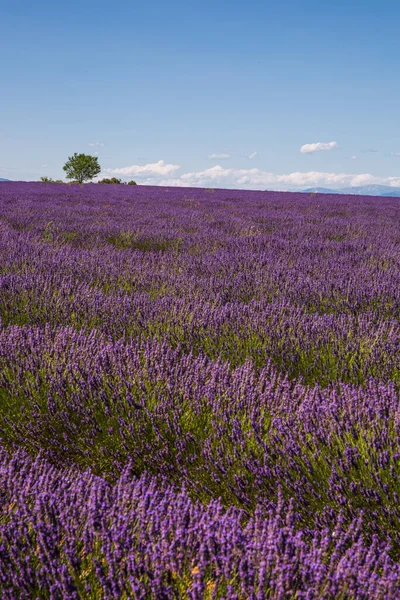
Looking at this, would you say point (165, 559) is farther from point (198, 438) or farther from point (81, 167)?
point (81, 167)

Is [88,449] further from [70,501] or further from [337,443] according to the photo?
[337,443]

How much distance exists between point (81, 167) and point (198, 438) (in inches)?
1709

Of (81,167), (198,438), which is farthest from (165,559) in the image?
(81,167)

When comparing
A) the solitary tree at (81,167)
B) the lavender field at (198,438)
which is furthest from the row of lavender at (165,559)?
the solitary tree at (81,167)

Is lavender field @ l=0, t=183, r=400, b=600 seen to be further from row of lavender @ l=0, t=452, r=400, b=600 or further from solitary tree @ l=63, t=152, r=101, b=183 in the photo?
solitary tree @ l=63, t=152, r=101, b=183

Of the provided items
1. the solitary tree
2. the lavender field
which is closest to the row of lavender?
the lavender field

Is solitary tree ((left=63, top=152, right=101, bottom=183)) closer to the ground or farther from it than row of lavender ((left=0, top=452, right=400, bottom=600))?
farther from it

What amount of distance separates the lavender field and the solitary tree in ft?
132

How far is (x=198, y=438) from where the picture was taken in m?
1.81

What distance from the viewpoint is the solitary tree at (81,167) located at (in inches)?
1640

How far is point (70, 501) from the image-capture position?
126 cm

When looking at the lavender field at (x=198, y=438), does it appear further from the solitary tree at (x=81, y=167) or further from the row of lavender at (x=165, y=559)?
the solitary tree at (x=81, y=167)

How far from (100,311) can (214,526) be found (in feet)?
7.56

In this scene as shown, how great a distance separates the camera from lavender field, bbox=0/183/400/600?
1.00 meters
